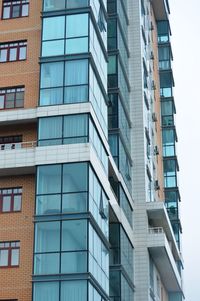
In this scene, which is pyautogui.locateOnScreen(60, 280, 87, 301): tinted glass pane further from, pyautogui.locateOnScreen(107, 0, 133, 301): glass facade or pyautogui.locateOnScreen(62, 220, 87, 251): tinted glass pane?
pyautogui.locateOnScreen(107, 0, 133, 301): glass facade

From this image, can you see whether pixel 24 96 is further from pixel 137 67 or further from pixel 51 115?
pixel 137 67

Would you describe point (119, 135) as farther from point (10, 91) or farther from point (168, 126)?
point (168, 126)

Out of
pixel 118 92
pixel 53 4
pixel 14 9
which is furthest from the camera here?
pixel 118 92

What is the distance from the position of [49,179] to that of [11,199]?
2.62 m

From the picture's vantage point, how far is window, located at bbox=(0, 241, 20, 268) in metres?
35.5

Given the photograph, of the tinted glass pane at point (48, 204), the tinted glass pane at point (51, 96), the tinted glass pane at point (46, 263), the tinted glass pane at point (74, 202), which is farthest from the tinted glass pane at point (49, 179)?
the tinted glass pane at point (51, 96)

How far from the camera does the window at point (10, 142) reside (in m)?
38.3

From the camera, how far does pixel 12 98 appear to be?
39.4 m

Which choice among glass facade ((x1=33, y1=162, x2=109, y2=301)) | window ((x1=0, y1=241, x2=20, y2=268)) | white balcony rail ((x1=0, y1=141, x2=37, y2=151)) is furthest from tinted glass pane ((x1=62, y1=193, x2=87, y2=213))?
white balcony rail ((x1=0, y1=141, x2=37, y2=151))

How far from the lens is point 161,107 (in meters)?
73.7

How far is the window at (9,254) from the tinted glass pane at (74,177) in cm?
371

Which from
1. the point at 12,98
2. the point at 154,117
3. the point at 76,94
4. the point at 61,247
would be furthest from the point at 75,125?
the point at 154,117

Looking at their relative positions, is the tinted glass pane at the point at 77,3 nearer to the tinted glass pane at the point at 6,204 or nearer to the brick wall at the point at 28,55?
the brick wall at the point at 28,55

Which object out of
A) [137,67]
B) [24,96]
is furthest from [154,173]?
[24,96]
